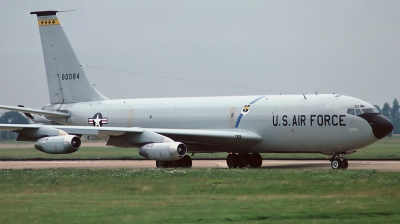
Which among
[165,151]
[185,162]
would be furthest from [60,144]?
[185,162]

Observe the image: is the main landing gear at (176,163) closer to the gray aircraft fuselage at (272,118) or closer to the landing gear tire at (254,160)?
the gray aircraft fuselage at (272,118)

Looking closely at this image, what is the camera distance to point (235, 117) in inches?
1556

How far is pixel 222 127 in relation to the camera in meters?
40.1

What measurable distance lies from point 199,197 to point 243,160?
17.3 metres

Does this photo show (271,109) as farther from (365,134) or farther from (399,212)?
(399,212)

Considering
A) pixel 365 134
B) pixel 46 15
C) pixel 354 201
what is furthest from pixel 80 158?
pixel 354 201

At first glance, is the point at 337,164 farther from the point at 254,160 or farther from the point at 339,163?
the point at 254,160

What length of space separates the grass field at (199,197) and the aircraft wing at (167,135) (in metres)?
4.64

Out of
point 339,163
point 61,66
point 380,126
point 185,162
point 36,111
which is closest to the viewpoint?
point 380,126

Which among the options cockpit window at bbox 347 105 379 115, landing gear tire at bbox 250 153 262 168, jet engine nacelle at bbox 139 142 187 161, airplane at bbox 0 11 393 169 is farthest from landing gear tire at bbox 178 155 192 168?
cockpit window at bbox 347 105 379 115

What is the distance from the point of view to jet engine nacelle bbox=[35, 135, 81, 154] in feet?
119

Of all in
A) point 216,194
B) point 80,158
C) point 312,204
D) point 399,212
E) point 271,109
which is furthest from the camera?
point 80,158

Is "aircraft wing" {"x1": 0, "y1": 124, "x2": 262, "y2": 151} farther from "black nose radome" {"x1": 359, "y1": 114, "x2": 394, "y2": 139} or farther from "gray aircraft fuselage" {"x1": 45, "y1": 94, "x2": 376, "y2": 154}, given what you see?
"black nose radome" {"x1": 359, "y1": 114, "x2": 394, "y2": 139}

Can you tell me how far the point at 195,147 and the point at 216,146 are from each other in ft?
3.97
